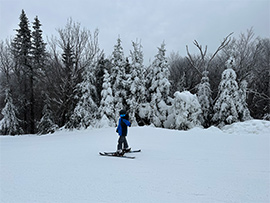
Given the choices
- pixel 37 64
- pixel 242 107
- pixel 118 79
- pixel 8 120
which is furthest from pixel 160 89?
pixel 37 64

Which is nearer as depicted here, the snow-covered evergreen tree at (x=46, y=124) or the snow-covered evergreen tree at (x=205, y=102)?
the snow-covered evergreen tree at (x=205, y=102)

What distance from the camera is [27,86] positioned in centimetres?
2433

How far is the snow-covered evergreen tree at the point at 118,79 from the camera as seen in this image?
17.4m

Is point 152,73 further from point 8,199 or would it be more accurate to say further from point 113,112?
point 8,199

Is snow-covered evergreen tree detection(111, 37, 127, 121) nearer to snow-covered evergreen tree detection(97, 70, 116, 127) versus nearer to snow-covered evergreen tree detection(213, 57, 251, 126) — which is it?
snow-covered evergreen tree detection(97, 70, 116, 127)

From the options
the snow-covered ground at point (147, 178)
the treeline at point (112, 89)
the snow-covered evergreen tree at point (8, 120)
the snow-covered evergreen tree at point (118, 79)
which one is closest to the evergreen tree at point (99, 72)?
the treeline at point (112, 89)

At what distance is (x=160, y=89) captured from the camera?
16.4 m

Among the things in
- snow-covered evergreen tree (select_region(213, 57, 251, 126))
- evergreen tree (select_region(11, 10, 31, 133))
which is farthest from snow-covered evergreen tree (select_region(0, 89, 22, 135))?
snow-covered evergreen tree (select_region(213, 57, 251, 126))

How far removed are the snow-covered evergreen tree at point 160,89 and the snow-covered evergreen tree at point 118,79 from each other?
2.93 meters

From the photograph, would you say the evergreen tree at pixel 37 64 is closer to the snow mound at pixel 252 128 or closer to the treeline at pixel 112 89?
the treeline at pixel 112 89

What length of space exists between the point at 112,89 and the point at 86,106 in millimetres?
3192

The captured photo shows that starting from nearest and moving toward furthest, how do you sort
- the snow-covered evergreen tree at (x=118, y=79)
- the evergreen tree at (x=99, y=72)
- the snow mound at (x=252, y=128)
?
the snow mound at (x=252, y=128), the snow-covered evergreen tree at (x=118, y=79), the evergreen tree at (x=99, y=72)

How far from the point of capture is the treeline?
52.1 feet

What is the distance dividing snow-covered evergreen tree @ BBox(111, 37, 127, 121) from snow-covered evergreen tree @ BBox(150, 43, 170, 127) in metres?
2.93
